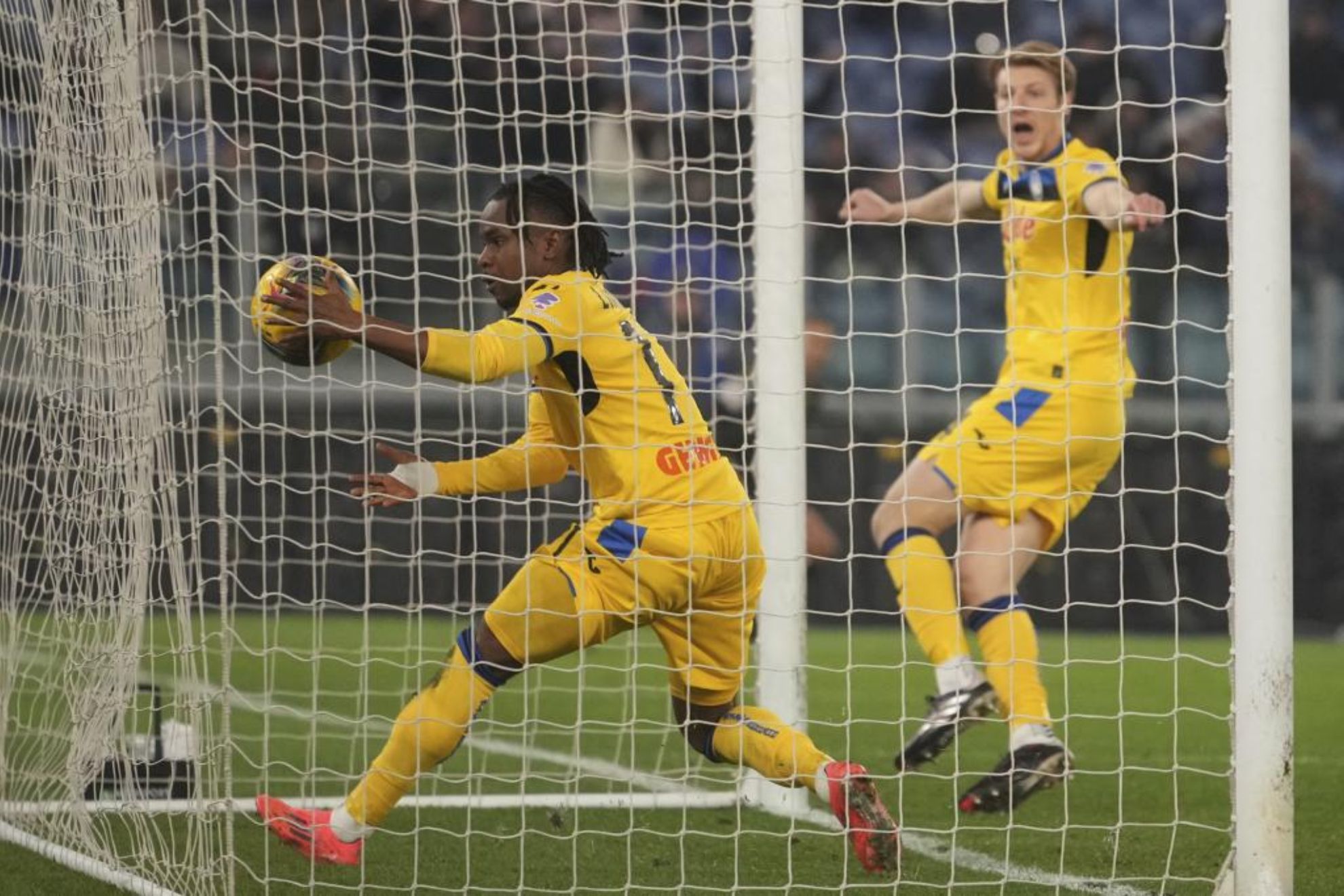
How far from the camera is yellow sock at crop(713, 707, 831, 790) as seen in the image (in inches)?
171

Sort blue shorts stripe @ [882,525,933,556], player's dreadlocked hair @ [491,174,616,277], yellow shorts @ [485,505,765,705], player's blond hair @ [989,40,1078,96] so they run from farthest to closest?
blue shorts stripe @ [882,525,933,556], player's blond hair @ [989,40,1078,96], player's dreadlocked hair @ [491,174,616,277], yellow shorts @ [485,505,765,705]

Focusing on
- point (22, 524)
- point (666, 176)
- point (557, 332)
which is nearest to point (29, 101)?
point (22, 524)

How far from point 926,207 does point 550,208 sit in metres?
1.60

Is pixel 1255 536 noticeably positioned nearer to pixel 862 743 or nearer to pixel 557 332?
pixel 557 332

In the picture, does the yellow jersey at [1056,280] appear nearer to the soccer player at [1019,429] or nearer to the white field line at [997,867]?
the soccer player at [1019,429]

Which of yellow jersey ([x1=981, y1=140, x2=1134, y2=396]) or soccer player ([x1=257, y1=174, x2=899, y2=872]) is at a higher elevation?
yellow jersey ([x1=981, y1=140, x2=1134, y2=396])

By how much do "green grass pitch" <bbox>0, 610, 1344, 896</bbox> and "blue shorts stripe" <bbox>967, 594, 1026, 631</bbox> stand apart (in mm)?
188

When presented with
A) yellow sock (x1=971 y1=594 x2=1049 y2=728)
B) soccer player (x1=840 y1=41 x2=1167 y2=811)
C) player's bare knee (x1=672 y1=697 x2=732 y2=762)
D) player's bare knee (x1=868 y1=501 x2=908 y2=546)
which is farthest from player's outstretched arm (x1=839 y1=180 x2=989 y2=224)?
player's bare knee (x1=672 y1=697 x2=732 y2=762)

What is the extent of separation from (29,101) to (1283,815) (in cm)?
369

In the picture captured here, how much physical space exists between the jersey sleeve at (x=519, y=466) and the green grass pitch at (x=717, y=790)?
399 millimetres

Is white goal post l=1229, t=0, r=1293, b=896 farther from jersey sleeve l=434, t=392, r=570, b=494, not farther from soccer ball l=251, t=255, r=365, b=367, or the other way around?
soccer ball l=251, t=255, r=365, b=367

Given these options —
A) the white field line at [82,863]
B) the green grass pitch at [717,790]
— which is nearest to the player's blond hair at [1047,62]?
the green grass pitch at [717,790]

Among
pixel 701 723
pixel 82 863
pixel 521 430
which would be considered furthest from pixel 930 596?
pixel 521 430

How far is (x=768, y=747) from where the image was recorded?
14.4 feet
